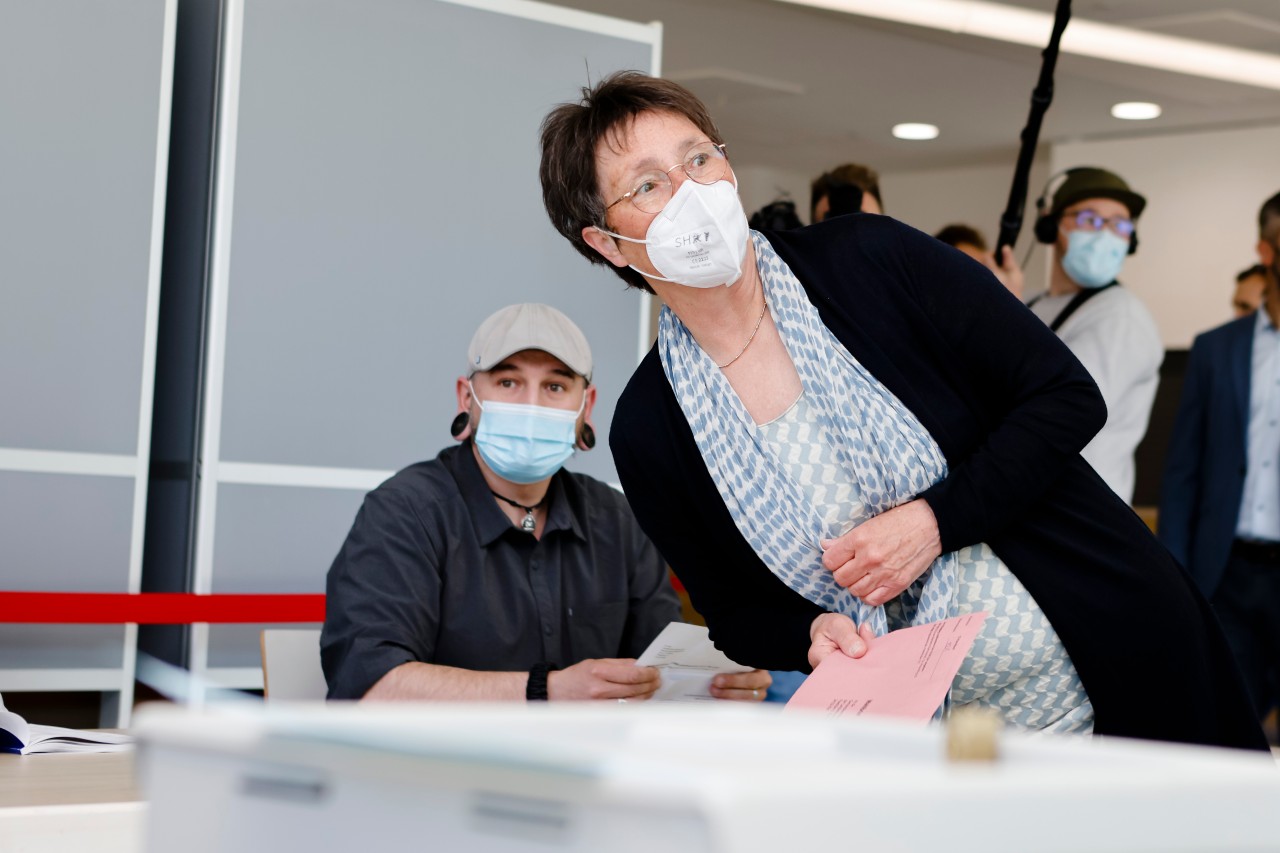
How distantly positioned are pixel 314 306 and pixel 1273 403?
2714mm

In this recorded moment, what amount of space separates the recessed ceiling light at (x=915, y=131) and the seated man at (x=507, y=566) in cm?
622

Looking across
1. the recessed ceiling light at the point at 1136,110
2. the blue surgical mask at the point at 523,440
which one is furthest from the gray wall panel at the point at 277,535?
the recessed ceiling light at the point at 1136,110

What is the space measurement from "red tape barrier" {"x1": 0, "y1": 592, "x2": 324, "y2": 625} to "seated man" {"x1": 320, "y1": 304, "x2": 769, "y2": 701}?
1141 millimetres

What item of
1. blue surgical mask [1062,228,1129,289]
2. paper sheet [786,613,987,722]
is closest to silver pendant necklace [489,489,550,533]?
paper sheet [786,613,987,722]

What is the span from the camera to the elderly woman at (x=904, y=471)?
1.43 metres

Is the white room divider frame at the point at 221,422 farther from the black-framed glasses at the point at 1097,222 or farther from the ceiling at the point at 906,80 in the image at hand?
the ceiling at the point at 906,80

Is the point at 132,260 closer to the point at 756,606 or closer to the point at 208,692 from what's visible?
the point at 208,692

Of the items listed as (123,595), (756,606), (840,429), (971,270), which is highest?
(971,270)

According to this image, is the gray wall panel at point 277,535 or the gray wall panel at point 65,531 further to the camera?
the gray wall panel at point 277,535

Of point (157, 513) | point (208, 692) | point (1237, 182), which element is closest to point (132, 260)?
point (157, 513)

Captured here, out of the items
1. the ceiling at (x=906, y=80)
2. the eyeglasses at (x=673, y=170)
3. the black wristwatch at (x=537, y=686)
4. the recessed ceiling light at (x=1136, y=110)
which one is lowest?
the black wristwatch at (x=537, y=686)

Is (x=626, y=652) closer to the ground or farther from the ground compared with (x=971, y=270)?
closer to the ground

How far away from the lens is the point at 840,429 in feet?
4.83

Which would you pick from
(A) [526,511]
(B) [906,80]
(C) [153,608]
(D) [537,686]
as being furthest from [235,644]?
Result: (B) [906,80]
